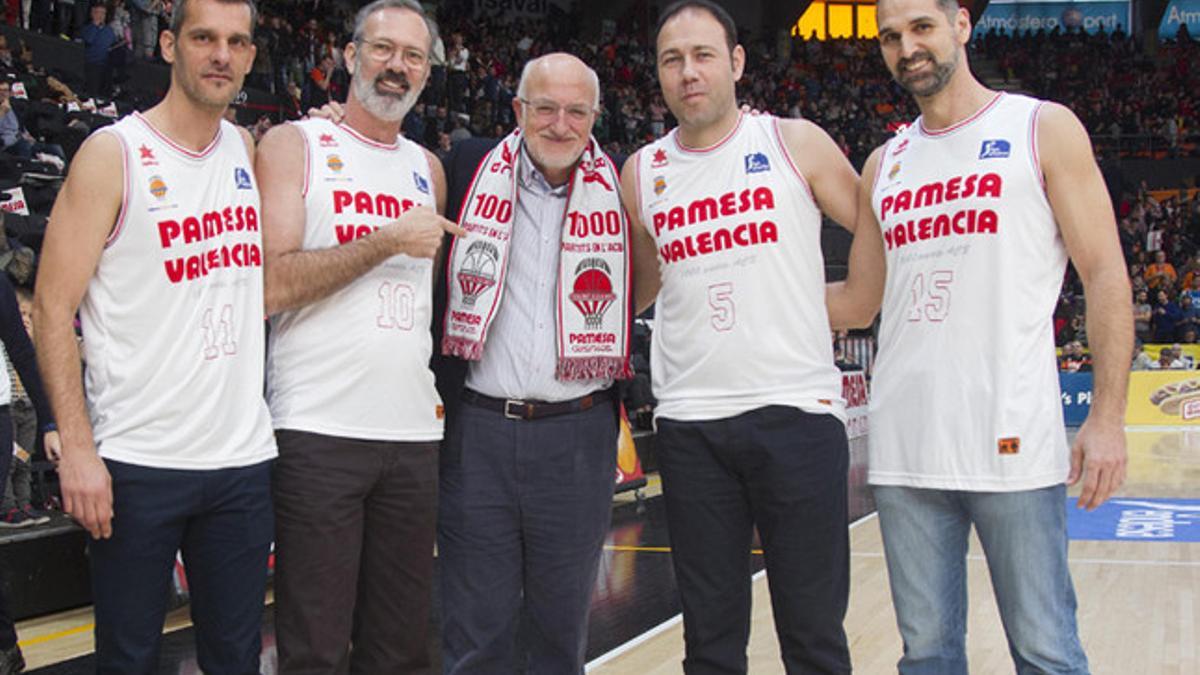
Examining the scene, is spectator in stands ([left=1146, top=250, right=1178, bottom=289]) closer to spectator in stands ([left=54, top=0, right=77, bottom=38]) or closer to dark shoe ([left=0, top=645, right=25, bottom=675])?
spectator in stands ([left=54, top=0, right=77, bottom=38])

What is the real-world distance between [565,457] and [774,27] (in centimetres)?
3275

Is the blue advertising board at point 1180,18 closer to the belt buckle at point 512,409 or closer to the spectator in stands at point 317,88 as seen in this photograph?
the spectator in stands at point 317,88

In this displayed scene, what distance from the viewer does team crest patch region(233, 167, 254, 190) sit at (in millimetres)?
2943

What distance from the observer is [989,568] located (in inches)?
112

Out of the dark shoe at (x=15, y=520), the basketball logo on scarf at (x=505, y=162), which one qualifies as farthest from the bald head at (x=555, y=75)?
the dark shoe at (x=15, y=520)

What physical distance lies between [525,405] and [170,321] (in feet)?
2.89

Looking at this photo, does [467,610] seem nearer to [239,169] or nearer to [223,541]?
[223,541]

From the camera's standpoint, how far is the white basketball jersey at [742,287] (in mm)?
3072

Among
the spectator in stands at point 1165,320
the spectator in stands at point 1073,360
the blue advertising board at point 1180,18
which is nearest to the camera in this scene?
the spectator in stands at point 1073,360

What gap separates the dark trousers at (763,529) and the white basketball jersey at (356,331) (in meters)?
0.65

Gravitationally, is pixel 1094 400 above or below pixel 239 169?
below

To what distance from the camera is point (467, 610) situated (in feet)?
10.6

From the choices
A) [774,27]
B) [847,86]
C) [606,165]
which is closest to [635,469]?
[606,165]

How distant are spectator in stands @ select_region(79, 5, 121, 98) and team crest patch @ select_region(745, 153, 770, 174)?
10.8 m
